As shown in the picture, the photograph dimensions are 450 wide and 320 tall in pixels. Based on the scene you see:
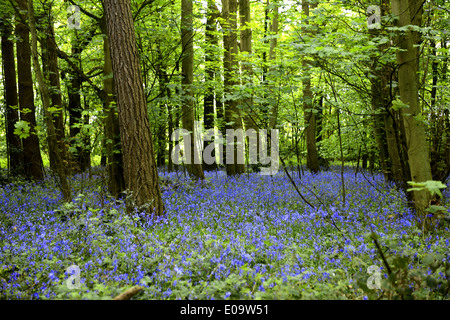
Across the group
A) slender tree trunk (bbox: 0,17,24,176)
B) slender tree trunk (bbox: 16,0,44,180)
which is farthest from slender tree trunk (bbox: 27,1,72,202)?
slender tree trunk (bbox: 0,17,24,176)

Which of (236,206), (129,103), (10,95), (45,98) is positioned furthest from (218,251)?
(10,95)

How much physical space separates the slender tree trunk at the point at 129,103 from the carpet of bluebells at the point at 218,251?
0.69 m

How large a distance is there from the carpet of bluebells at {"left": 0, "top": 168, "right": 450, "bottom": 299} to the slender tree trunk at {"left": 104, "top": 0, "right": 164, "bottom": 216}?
2.28ft

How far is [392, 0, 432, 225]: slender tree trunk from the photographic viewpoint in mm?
5465

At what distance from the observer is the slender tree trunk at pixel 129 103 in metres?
6.14

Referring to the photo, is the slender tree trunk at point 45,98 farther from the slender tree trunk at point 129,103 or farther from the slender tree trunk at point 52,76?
the slender tree trunk at point 129,103

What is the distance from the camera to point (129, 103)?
6.21 meters

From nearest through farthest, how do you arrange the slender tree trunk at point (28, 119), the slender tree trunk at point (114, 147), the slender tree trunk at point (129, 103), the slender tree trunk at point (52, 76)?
the slender tree trunk at point (129, 103) < the slender tree trunk at point (52, 76) < the slender tree trunk at point (114, 147) < the slender tree trunk at point (28, 119)

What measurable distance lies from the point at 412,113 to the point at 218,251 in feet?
13.4

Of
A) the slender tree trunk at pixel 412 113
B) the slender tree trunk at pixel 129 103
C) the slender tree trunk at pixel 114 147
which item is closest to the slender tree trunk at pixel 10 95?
the slender tree trunk at pixel 114 147

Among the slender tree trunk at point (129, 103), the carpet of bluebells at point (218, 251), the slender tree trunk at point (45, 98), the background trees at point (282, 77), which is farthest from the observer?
the slender tree trunk at point (45, 98)

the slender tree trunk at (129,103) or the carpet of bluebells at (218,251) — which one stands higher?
the slender tree trunk at (129,103)
